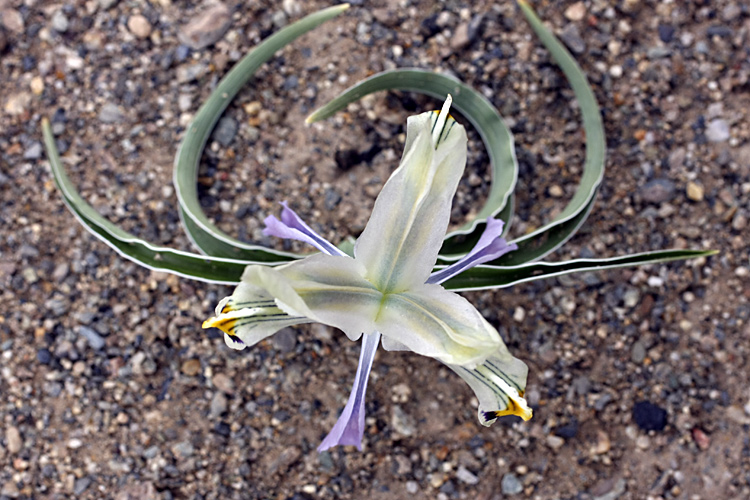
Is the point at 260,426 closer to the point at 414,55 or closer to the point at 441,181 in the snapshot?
the point at 441,181

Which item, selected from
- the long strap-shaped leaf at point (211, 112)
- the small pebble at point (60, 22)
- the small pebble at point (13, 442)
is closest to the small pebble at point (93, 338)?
the small pebble at point (13, 442)

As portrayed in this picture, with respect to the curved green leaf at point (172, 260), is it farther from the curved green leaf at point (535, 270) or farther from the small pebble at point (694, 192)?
the small pebble at point (694, 192)

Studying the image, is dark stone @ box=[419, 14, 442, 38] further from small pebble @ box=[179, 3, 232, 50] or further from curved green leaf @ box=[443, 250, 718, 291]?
curved green leaf @ box=[443, 250, 718, 291]

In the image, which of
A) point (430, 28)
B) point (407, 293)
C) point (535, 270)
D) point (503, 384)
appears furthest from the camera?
point (430, 28)

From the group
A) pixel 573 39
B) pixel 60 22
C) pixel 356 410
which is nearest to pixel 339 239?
pixel 356 410

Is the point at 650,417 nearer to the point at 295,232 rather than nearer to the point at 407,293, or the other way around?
the point at 407,293
